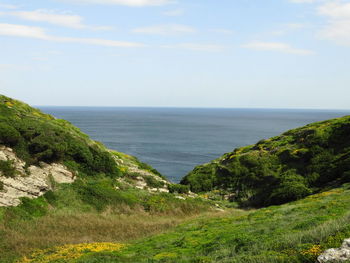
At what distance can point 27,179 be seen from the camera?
26.7m

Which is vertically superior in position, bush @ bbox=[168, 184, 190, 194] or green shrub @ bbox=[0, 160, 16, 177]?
green shrub @ bbox=[0, 160, 16, 177]

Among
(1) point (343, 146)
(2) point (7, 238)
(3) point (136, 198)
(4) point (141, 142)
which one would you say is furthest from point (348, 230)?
(4) point (141, 142)

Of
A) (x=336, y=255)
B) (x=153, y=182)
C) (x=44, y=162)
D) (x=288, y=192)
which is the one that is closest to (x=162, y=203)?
(x=153, y=182)

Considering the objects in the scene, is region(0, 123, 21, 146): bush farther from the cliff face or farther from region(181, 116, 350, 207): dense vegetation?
region(181, 116, 350, 207): dense vegetation

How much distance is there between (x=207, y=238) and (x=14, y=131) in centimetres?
2137

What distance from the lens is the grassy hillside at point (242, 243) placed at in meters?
10.5

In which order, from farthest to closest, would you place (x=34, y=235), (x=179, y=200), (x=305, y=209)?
(x=179, y=200) < (x=305, y=209) < (x=34, y=235)

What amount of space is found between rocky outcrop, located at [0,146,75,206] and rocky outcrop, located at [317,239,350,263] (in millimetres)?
22064

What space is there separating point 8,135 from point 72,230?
12676 mm

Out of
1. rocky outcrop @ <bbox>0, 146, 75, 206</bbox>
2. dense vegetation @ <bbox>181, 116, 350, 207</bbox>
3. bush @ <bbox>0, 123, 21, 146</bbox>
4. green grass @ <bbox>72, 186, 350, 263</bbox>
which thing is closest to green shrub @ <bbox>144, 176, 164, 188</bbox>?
rocky outcrop @ <bbox>0, 146, 75, 206</bbox>

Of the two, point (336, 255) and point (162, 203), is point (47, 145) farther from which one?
point (336, 255)

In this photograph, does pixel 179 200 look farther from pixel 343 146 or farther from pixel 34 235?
pixel 343 146

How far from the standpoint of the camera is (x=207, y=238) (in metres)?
18.1

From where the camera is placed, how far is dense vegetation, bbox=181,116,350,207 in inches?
1444
